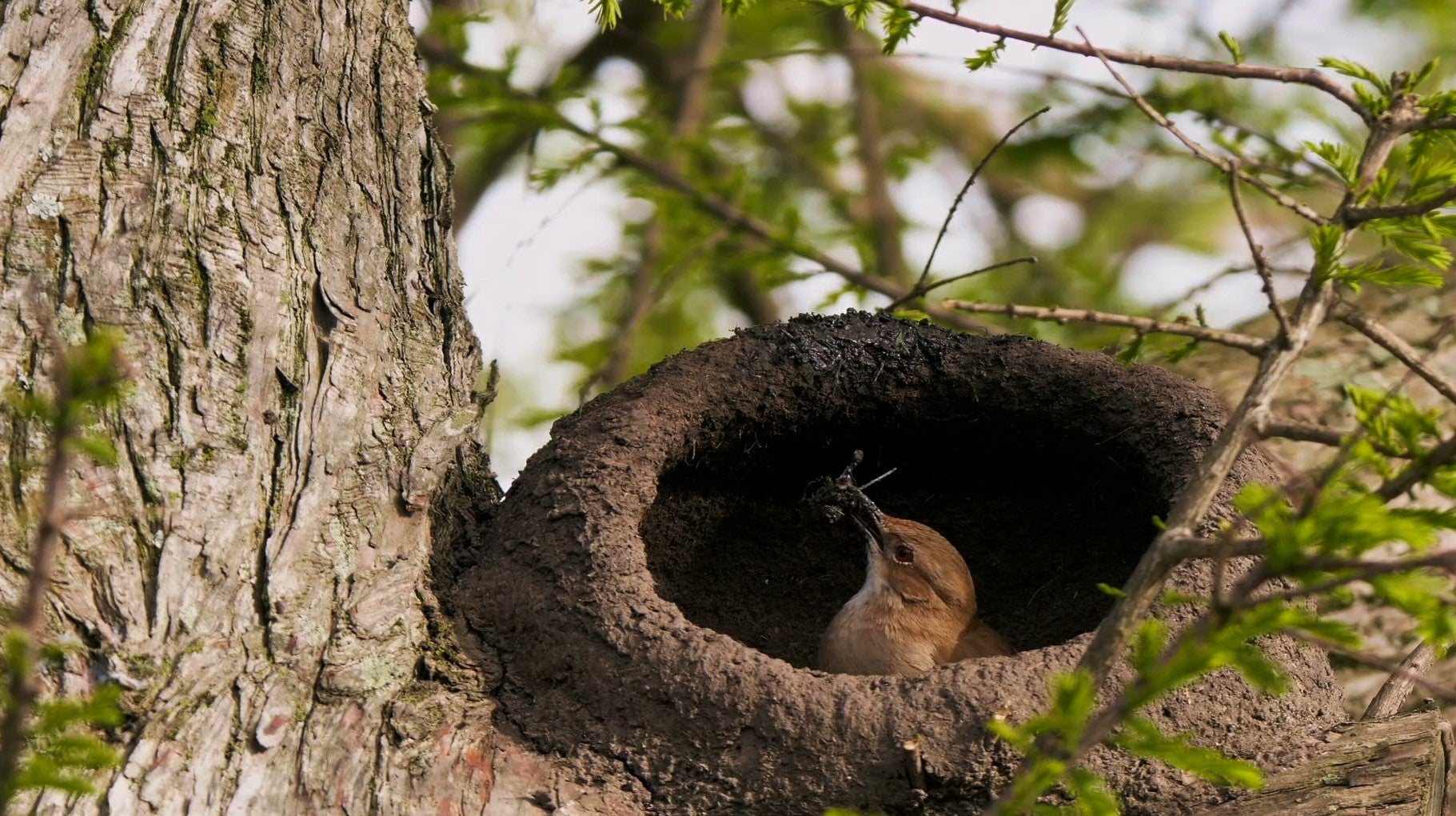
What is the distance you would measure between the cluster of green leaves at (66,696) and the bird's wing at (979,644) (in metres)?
2.96

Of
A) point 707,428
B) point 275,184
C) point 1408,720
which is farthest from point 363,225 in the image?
point 1408,720

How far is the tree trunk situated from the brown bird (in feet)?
4.95

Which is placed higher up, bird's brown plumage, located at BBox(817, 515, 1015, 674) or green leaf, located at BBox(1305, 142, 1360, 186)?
green leaf, located at BBox(1305, 142, 1360, 186)

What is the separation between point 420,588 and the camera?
12.5 ft

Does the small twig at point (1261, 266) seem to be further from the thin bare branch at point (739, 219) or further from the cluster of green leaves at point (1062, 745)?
the thin bare branch at point (739, 219)

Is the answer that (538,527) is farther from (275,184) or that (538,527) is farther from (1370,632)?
(1370,632)

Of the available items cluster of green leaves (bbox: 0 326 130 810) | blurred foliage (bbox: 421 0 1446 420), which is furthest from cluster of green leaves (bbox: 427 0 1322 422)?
cluster of green leaves (bbox: 0 326 130 810)

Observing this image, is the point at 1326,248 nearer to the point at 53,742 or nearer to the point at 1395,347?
the point at 1395,347

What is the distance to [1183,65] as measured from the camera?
152 inches

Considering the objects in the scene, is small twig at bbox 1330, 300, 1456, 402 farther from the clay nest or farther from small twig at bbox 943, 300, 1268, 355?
the clay nest

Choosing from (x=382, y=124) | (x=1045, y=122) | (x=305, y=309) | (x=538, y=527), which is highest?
(x=1045, y=122)

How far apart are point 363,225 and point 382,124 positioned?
0.38 m

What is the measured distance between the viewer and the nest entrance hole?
4.95 meters

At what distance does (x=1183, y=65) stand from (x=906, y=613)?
2184mm
